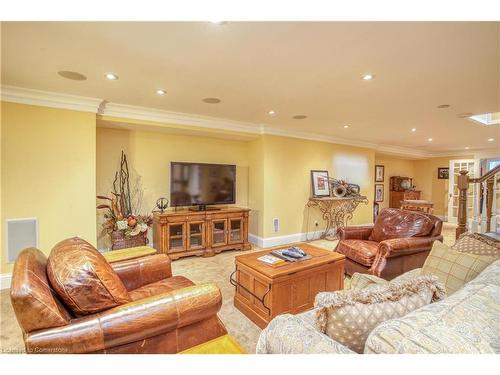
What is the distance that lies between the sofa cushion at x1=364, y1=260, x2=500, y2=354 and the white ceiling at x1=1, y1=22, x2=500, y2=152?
64.1 inches

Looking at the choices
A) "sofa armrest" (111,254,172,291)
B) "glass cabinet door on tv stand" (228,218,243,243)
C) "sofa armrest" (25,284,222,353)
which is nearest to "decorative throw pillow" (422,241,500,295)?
"sofa armrest" (25,284,222,353)

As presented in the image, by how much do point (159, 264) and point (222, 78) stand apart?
1.85 m

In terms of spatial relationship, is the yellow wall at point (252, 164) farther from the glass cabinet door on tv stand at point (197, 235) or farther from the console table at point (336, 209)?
the glass cabinet door on tv stand at point (197, 235)

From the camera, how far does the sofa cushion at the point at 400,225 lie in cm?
294

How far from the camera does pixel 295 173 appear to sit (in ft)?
16.3

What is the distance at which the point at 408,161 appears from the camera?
8562 mm

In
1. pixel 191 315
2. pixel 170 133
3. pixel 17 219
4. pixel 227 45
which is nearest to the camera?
pixel 191 315

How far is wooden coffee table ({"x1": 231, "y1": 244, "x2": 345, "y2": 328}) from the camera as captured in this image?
201 centimetres

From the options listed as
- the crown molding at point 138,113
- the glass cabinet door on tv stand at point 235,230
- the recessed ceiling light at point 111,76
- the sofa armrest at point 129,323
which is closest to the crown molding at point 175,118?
the crown molding at point 138,113

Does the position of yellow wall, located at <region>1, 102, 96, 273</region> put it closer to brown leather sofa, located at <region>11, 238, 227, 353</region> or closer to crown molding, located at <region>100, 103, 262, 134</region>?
crown molding, located at <region>100, 103, 262, 134</region>

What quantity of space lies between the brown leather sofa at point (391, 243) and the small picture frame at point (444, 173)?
6.31 meters

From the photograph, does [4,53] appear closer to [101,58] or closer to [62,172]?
[101,58]
